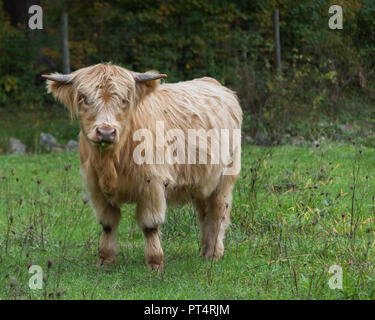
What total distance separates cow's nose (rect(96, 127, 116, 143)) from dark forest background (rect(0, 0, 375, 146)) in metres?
8.15

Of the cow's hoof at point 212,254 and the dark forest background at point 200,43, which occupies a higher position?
the dark forest background at point 200,43

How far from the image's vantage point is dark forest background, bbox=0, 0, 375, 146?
12977 mm

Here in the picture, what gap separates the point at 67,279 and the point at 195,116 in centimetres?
186

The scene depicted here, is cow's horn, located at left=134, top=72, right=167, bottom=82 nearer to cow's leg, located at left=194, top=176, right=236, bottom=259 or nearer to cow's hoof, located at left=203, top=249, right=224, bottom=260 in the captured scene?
cow's leg, located at left=194, top=176, right=236, bottom=259

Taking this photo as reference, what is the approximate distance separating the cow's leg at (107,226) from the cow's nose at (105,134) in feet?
3.01

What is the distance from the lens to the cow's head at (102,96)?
15.7 ft

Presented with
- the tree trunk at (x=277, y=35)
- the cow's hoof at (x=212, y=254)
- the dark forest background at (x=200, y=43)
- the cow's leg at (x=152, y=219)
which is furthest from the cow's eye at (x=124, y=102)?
the tree trunk at (x=277, y=35)

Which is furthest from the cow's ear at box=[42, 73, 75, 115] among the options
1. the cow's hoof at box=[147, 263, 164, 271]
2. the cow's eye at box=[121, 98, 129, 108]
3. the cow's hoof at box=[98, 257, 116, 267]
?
the cow's hoof at box=[147, 263, 164, 271]

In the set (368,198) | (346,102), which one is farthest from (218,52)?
(368,198)

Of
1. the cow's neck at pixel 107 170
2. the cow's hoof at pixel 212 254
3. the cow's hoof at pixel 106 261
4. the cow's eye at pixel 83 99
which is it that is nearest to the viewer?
the cow's eye at pixel 83 99

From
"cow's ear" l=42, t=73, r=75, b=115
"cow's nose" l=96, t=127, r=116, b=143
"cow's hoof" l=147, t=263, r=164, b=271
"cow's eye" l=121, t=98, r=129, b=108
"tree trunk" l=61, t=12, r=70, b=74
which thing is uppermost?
"tree trunk" l=61, t=12, r=70, b=74

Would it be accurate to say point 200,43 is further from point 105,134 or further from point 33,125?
point 105,134

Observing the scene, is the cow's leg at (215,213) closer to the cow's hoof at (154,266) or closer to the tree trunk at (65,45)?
the cow's hoof at (154,266)

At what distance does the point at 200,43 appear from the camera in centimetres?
1338
